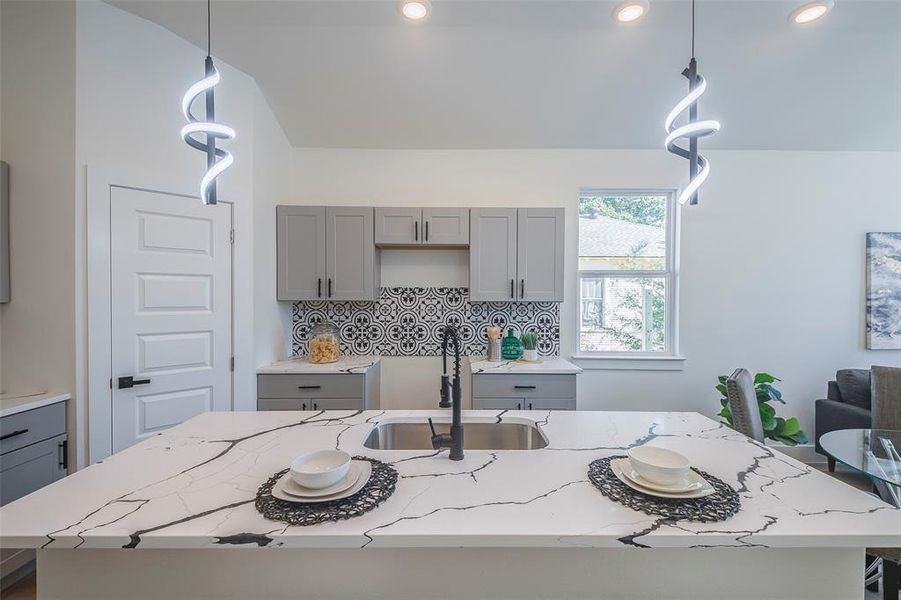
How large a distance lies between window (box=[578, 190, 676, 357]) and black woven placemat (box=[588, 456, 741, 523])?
241 centimetres

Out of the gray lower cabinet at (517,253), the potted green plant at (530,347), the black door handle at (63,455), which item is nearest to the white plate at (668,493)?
the potted green plant at (530,347)

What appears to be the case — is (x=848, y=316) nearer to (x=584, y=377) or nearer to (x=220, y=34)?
(x=584, y=377)

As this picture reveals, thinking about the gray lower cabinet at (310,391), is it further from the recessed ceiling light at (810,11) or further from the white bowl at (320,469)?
the recessed ceiling light at (810,11)

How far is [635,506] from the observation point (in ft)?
2.88

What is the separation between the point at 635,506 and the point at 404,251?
8.89 feet

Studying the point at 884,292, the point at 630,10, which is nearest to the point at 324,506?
the point at 630,10

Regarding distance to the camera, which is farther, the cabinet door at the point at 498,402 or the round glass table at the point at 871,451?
the cabinet door at the point at 498,402

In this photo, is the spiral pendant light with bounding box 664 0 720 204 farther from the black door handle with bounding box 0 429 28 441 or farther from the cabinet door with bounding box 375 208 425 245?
the black door handle with bounding box 0 429 28 441

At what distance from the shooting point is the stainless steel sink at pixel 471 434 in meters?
1.52

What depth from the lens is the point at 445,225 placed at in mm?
2951

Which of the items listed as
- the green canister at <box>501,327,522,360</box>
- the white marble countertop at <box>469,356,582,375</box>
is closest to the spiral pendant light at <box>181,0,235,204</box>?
the white marble countertop at <box>469,356,582,375</box>

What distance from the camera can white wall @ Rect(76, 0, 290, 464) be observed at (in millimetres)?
1954

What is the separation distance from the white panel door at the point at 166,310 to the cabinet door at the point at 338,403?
0.57 m

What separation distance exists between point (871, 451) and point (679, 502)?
156 cm
